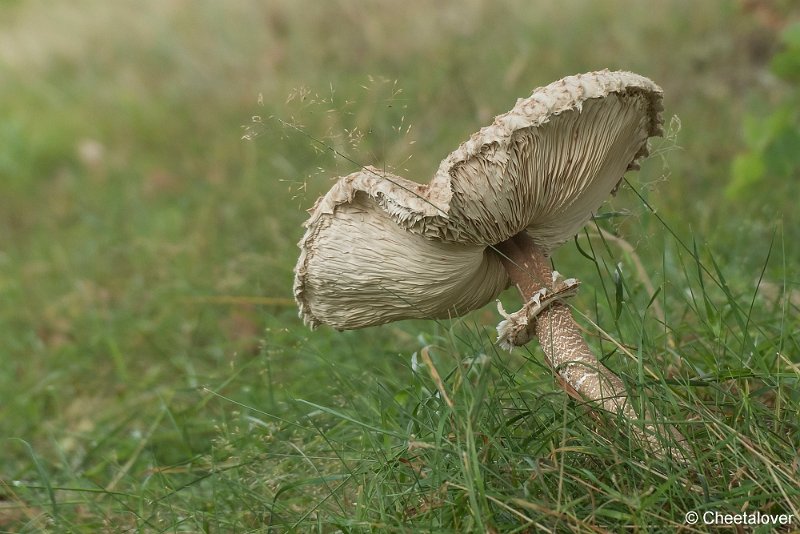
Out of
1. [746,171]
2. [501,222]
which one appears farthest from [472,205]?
[746,171]

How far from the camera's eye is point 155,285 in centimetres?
528

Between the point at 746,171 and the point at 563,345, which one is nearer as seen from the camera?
the point at 563,345

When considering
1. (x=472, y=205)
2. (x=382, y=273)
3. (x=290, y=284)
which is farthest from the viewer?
(x=290, y=284)

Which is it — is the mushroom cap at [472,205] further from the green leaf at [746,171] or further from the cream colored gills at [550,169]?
the green leaf at [746,171]

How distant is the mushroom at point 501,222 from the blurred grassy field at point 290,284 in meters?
0.13

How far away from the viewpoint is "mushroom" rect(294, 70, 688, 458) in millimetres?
1820

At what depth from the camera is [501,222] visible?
1.96 m

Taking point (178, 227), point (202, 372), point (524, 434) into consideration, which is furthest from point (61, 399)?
point (524, 434)

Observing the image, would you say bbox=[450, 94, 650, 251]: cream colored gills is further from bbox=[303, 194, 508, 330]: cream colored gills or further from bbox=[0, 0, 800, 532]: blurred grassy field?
bbox=[0, 0, 800, 532]: blurred grassy field

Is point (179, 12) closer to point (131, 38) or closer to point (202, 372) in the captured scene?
point (131, 38)

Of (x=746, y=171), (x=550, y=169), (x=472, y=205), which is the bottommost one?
(x=472, y=205)

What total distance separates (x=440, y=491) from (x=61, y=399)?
2933 mm

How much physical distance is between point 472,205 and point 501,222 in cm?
12

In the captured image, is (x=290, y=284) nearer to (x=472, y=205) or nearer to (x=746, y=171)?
(x=746, y=171)
